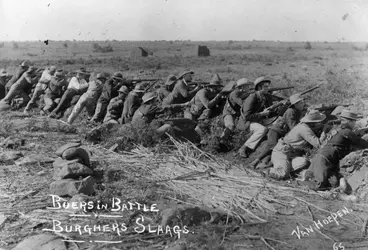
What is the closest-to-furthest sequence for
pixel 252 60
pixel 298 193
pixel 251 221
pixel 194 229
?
pixel 194 229 → pixel 251 221 → pixel 298 193 → pixel 252 60

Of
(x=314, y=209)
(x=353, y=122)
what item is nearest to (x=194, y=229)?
(x=314, y=209)

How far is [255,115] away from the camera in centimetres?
945

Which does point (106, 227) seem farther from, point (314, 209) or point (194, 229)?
point (314, 209)

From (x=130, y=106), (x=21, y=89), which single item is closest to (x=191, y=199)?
(x=130, y=106)

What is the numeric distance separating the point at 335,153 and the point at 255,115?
2.55m

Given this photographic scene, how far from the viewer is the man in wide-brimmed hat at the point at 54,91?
14.0m

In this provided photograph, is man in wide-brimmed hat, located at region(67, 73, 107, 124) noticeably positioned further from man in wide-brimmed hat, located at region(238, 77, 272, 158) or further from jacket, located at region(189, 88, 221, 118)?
man in wide-brimmed hat, located at region(238, 77, 272, 158)

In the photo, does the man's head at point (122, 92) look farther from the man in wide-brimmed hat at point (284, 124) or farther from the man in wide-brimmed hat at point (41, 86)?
→ the man in wide-brimmed hat at point (284, 124)

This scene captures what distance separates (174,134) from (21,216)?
13.9ft

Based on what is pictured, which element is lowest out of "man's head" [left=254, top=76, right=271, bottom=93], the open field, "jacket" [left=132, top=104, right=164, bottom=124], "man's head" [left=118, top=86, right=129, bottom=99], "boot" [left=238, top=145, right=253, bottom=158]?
the open field

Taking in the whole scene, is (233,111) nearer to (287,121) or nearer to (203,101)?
(203,101)

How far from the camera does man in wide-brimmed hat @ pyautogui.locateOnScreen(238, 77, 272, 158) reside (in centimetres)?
888

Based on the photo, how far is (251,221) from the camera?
5.76 meters

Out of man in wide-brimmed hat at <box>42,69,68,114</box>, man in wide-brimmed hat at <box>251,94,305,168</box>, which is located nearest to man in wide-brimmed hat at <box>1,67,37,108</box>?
man in wide-brimmed hat at <box>42,69,68,114</box>
